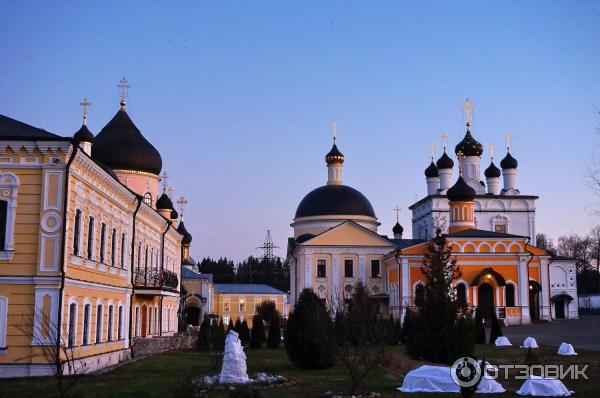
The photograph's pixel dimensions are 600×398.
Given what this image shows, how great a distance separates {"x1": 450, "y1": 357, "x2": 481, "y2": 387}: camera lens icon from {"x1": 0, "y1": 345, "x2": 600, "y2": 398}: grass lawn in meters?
0.64

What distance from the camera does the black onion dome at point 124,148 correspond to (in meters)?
32.9

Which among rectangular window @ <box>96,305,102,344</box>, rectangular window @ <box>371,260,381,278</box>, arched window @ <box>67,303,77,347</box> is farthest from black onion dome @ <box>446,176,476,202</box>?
arched window @ <box>67,303,77,347</box>

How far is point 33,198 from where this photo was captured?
17.2 metres

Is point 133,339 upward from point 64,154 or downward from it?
downward

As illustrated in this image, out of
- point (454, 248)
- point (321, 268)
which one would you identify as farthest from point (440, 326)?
point (321, 268)

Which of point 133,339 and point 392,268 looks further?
point 392,268

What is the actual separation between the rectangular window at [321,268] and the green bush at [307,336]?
92.2 ft

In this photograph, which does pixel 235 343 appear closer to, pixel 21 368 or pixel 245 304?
pixel 21 368

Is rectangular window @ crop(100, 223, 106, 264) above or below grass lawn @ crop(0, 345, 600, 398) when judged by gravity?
above

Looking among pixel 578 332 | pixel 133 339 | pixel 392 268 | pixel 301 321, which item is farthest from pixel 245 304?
pixel 301 321

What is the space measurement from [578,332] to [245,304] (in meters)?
37.6

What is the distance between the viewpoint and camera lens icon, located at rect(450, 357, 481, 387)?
41.7 ft

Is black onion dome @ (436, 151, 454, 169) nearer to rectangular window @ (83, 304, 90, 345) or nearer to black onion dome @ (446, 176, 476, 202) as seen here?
black onion dome @ (446, 176, 476, 202)

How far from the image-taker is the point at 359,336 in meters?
15.3
